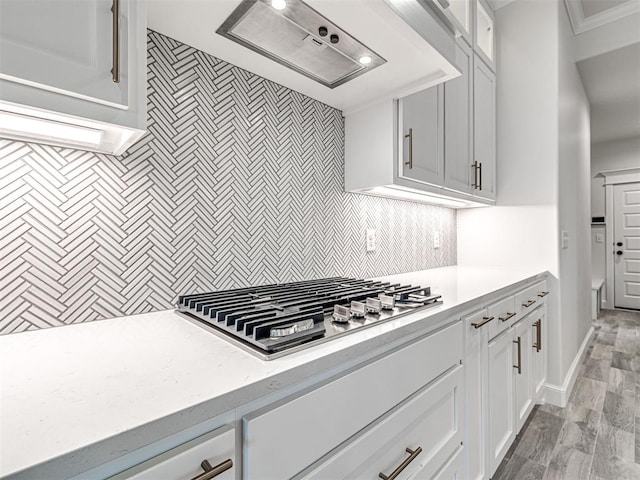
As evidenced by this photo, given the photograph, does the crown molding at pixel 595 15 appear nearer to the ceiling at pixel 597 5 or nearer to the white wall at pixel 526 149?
the ceiling at pixel 597 5

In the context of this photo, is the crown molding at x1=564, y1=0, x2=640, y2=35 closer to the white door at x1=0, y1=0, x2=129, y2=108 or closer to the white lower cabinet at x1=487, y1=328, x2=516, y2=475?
the white lower cabinet at x1=487, y1=328, x2=516, y2=475

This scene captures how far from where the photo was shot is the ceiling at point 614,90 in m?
2.83

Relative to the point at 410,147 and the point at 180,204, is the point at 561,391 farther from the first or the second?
the point at 180,204

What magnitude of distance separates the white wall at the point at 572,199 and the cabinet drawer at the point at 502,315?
931mm

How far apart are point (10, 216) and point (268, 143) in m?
0.81

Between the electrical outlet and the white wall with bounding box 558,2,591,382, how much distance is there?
135 centimetres

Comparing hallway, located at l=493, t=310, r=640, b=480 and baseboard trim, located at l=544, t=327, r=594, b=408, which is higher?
baseboard trim, located at l=544, t=327, r=594, b=408

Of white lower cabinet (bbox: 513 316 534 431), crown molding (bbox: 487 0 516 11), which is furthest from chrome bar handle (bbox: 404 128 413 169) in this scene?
crown molding (bbox: 487 0 516 11)

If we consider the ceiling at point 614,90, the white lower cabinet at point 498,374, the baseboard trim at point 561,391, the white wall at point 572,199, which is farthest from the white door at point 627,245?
the white lower cabinet at point 498,374

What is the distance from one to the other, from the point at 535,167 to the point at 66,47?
253cm

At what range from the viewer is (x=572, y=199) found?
8.52 ft

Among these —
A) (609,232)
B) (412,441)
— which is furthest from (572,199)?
(609,232)

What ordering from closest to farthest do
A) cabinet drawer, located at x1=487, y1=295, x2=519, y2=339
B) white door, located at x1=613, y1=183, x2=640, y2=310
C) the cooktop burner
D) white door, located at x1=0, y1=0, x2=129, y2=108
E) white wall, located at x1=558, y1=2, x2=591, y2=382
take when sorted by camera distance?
white door, located at x1=0, y1=0, x2=129, y2=108 → the cooktop burner → cabinet drawer, located at x1=487, y1=295, x2=519, y2=339 → white wall, located at x1=558, y1=2, x2=591, y2=382 → white door, located at x1=613, y1=183, x2=640, y2=310

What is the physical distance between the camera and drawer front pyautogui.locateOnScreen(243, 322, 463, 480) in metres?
0.54
